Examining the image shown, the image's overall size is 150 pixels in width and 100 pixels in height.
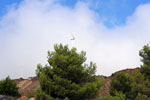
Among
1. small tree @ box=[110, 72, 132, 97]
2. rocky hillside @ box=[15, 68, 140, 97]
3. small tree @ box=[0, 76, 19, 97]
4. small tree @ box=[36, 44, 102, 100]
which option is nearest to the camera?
small tree @ box=[36, 44, 102, 100]

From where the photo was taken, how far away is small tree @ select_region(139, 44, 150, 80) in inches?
940

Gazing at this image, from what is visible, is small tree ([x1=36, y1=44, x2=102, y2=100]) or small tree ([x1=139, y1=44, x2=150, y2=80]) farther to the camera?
small tree ([x1=139, y1=44, x2=150, y2=80])

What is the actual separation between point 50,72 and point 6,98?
545 inches

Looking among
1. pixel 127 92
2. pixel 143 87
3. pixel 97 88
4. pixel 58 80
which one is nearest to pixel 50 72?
pixel 58 80

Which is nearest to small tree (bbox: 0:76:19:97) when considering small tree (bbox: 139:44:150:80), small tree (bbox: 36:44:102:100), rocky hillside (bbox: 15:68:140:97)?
rocky hillside (bbox: 15:68:140:97)

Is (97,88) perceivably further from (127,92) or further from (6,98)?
(6,98)

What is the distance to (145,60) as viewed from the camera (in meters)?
24.6

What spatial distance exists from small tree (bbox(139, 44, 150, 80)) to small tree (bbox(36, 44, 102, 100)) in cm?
916

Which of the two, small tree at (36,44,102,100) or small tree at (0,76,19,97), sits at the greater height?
small tree at (0,76,19,97)

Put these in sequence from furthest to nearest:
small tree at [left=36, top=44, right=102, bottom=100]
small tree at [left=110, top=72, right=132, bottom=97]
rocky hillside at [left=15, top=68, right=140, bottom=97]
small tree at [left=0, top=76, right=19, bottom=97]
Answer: rocky hillside at [left=15, top=68, right=140, bottom=97]
small tree at [left=0, top=76, right=19, bottom=97]
small tree at [left=110, top=72, right=132, bottom=97]
small tree at [left=36, top=44, right=102, bottom=100]

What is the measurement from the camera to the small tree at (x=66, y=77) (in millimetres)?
15805

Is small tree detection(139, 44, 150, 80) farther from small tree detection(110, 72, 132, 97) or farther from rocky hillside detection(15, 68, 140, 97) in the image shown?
rocky hillside detection(15, 68, 140, 97)

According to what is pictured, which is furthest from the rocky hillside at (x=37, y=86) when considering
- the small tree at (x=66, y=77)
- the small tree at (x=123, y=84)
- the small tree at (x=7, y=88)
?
the small tree at (x=66, y=77)

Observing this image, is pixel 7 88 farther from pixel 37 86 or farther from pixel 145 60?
pixel 145 60
